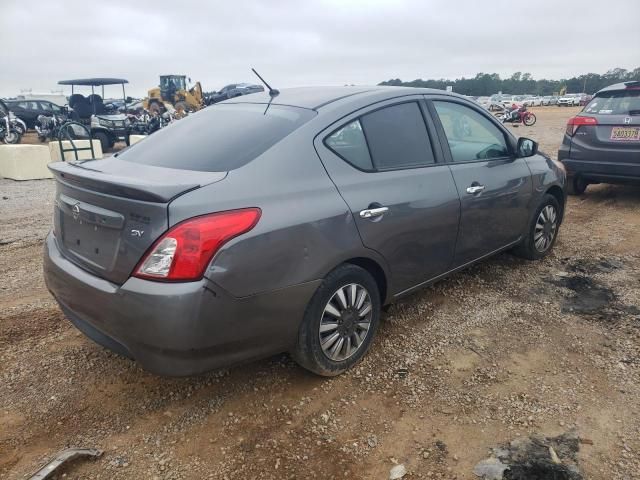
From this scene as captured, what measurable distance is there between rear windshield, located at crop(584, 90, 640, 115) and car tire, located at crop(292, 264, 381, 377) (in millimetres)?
5335

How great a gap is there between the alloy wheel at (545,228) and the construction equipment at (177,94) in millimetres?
20745

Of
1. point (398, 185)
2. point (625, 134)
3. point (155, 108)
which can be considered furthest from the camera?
point (155, 108)

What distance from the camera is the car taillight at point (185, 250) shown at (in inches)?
82.3

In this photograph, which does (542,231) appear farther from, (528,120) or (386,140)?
(528,120)

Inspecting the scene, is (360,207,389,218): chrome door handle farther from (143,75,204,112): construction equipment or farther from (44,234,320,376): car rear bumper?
(143,75,204,112): construction equipment

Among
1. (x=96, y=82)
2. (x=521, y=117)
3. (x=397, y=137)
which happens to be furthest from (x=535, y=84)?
(x=397, y=137)

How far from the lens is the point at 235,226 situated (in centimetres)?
218

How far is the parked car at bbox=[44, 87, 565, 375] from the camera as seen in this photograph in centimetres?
213

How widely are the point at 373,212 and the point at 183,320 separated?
1.23 metres

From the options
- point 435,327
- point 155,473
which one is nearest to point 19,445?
point 155,473

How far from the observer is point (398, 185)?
298 centimetres

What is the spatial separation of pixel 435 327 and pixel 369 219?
1.17 meters

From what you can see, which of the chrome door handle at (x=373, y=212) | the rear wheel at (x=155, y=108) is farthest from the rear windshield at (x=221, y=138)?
the rear wheel at (x=155, y=108)

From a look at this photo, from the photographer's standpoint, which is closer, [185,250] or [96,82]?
[185,250]
